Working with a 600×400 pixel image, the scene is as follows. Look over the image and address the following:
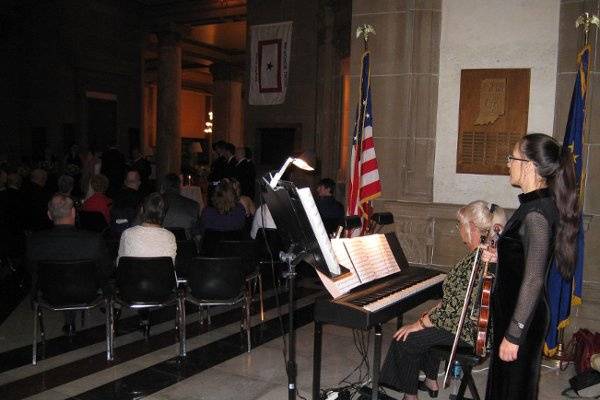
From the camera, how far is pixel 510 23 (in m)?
5.14

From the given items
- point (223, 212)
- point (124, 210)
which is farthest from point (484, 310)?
point (124, 210)

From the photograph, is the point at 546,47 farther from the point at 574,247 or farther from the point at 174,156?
the point at 174,156

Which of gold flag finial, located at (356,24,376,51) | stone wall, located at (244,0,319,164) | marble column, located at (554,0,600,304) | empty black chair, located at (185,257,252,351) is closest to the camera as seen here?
empty black chair, located at (185,257,252,351)

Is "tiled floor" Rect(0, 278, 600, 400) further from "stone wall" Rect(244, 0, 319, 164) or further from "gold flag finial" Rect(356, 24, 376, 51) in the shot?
"stone wall" Rect(244, 0, 319, 164)

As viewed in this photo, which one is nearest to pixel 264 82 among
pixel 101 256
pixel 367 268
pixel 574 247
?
pixel 101 256

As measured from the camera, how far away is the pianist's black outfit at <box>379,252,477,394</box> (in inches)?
130

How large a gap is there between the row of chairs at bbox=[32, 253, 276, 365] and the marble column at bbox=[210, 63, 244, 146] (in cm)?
1386

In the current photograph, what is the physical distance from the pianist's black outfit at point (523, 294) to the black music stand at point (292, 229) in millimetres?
871

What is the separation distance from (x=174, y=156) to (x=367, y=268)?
12435mm

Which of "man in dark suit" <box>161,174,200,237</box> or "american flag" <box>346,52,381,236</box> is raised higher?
"american flag" <box>346,52,381,236</box>

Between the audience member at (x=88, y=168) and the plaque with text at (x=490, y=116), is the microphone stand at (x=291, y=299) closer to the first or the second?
the plaque with text at (x=490, y=116)

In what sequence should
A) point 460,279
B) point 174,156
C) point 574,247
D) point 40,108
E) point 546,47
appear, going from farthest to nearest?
point 40,108 → point 174,156 → point 546,47 → point 460,279 → point 574,247

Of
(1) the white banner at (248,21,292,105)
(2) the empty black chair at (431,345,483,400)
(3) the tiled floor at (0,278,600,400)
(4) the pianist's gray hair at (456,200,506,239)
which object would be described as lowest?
(3) the tiled floor at (0,278,600,400)

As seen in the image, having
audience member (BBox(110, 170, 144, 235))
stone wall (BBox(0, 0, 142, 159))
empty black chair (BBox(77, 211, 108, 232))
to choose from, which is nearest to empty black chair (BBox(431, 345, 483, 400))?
audience member (BBox(110, 170, 144, 235))
